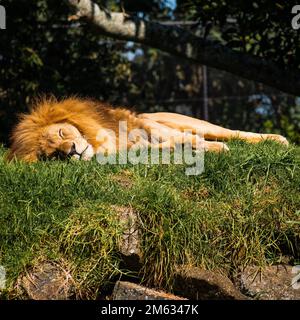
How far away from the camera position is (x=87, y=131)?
6754 mm

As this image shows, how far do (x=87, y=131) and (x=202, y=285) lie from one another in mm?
2110

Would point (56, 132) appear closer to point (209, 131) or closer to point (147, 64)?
point (209, 131)

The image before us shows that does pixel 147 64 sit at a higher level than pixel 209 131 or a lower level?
higher

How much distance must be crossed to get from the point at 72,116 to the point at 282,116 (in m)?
5.95

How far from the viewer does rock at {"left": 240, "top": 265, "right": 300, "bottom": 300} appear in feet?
17.0

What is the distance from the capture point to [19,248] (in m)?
5.10

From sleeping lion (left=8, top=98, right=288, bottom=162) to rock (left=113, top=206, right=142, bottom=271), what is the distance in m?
1.24

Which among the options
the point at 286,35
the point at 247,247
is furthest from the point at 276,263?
the point at 286,35

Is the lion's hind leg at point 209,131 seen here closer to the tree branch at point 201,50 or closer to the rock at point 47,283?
the tree branch at point 201,50

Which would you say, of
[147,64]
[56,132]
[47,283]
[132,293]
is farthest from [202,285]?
[147,64]

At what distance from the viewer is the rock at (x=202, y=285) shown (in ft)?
16.7

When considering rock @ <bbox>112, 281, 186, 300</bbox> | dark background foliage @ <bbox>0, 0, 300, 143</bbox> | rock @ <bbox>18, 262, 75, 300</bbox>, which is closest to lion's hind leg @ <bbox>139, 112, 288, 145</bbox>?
dark background foliage @ <bbox>0, 0, 300, 143</bbox>

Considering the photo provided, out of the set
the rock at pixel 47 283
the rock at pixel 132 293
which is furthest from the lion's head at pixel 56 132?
the rock at pixel 132 293

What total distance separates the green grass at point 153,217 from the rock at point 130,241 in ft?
0.14
